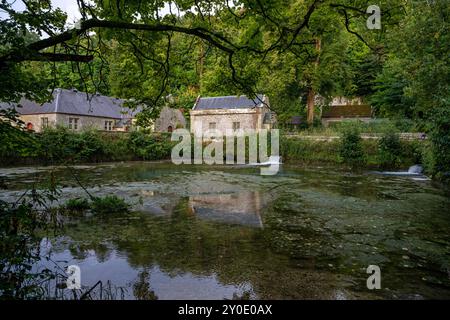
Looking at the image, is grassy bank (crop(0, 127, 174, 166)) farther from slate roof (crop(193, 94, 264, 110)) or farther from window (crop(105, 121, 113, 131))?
window (crop(105, 121, 113, 131))

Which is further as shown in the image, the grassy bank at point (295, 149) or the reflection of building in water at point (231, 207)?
the grassy bank at point (295, 149)

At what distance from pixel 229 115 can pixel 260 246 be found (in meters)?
30.3

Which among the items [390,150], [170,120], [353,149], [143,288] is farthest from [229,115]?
[143,288]

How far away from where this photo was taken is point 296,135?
91.3 ft

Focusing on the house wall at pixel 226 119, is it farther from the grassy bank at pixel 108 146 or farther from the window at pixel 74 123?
the window at pixel 74 123

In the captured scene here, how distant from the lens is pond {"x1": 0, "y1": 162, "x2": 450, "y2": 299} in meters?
4.83

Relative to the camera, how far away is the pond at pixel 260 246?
15.8 feet

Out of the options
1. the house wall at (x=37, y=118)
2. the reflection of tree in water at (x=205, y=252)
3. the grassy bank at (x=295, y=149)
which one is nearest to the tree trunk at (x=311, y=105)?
the grassy bank at (x=295, y=149)

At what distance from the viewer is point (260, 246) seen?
21.7 ft

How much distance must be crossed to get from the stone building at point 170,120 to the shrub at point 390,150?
24.8m

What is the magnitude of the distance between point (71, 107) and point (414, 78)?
29.3 m
